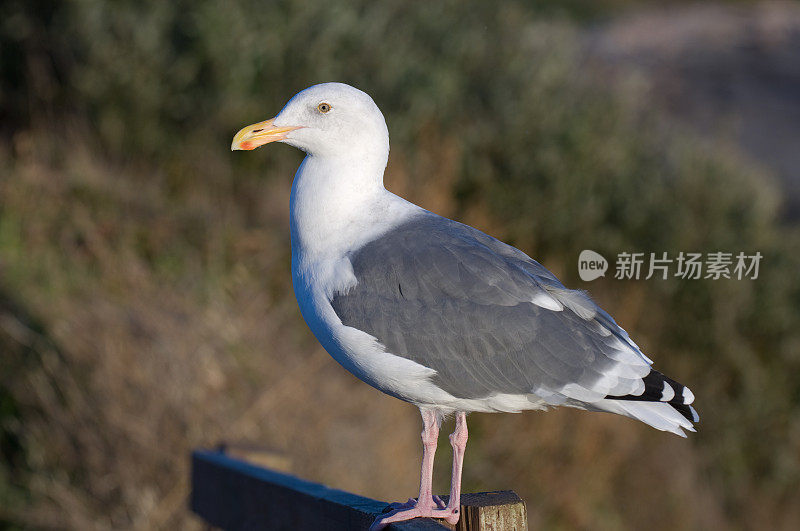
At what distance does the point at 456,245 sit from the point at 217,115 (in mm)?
6049

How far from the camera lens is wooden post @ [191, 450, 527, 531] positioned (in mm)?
2074

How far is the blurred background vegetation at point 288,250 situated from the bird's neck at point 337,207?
2.46 m

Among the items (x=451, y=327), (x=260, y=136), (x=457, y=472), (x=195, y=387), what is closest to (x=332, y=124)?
(x=260, y=136)

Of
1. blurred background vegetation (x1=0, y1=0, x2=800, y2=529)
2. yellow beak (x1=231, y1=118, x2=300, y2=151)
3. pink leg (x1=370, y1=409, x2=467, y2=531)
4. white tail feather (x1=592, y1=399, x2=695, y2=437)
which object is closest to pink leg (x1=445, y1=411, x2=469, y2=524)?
pink leg (x1=370, y1=409, x2=467, y2=531)

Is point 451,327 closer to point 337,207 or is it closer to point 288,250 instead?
point 337,207

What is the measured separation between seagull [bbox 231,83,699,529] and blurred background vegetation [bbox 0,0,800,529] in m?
2.53

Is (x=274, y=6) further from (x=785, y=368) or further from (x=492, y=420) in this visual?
(x=785, y=368)

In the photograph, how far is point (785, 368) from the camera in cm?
934

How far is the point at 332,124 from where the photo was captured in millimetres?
2652

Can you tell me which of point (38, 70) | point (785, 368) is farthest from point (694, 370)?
point (38, 70)

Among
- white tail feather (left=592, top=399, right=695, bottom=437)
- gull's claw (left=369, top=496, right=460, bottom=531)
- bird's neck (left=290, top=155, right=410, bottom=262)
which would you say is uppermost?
bird's neck (left=290, top=155, right=410, bottom=262)

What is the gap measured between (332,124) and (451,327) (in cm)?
71

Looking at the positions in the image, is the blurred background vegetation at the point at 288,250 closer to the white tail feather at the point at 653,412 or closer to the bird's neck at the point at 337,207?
the bird's neck at the point at 337,207

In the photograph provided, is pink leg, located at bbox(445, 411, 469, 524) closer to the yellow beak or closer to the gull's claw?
the gull's claw
